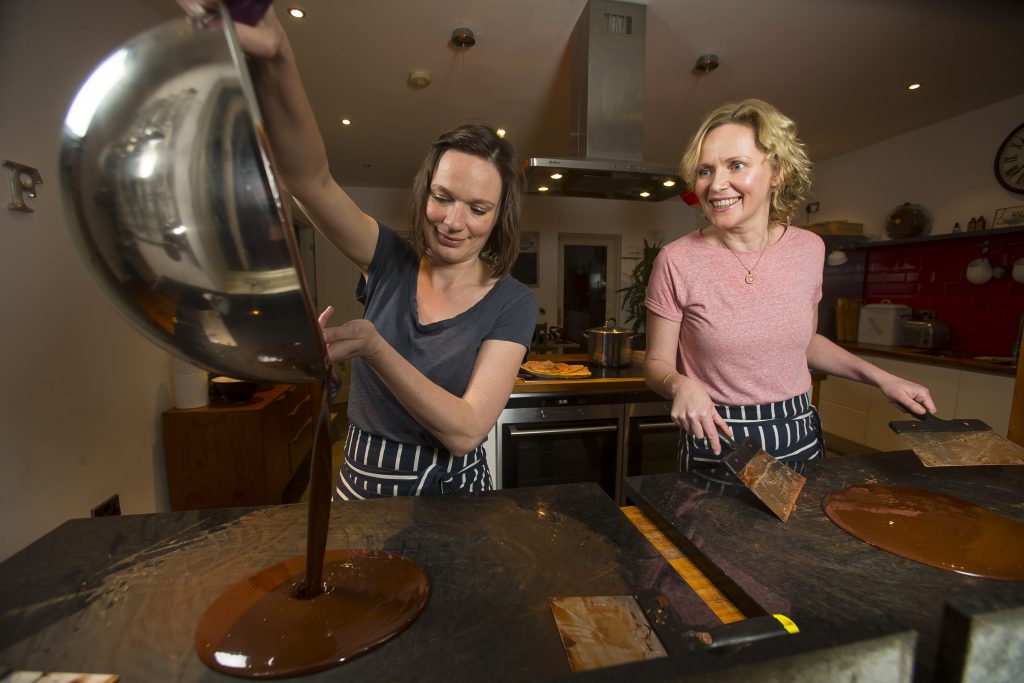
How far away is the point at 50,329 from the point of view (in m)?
1.57

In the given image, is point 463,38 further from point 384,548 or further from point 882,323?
point 882,323

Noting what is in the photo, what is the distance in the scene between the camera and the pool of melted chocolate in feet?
2.20

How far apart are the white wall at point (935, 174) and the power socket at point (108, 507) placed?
16.9 feet

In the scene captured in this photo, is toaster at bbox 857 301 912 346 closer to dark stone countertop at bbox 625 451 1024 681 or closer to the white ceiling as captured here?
the white ceiling

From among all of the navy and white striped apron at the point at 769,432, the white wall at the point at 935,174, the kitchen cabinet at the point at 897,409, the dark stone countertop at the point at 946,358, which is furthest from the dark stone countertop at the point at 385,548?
the white wall at the point at 935,174

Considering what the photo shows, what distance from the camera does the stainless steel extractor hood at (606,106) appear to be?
2180 millimetres

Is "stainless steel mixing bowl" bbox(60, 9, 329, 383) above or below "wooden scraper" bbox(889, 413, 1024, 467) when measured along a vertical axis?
above

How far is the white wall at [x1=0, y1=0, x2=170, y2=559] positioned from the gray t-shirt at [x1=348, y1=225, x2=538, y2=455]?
4.13 feet

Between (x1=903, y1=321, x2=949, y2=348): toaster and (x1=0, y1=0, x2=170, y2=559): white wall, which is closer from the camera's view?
(x1=0, y1=0, x2=170, y2=559): white wall

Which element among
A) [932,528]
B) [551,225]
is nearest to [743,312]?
[932,528]

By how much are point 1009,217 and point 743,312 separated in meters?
3.47

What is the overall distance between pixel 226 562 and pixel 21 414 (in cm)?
132

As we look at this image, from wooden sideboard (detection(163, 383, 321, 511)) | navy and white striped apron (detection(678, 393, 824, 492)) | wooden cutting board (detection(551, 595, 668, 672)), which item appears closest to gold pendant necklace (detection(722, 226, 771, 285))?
navy and white striped apron (detection(678, 393, 824, 492))

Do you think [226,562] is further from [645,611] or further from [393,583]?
[645,611]
